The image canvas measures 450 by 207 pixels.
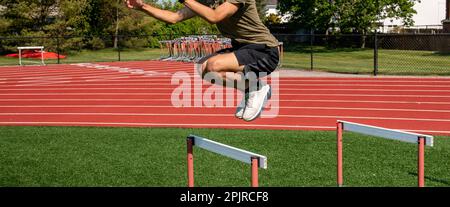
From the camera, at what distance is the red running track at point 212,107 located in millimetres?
11898

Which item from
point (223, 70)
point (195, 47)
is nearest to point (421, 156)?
point (223, 70)

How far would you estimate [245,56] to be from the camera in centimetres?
554

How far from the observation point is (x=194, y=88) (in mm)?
17734

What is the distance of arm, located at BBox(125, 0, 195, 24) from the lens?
4523mm

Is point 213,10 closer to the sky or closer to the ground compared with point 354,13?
closer to the ground

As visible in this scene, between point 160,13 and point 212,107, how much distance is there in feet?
29.8

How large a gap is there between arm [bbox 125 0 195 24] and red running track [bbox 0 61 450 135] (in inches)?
250

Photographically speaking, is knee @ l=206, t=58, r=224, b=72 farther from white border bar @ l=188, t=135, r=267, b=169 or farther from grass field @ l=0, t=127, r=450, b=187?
grass field @ l=0, t=127, r=450, b=187

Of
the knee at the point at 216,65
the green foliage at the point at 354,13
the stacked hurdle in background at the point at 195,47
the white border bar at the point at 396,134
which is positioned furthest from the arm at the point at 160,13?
the green foliage at the point at 354,13

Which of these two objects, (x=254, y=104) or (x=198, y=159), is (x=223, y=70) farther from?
(x=198, y=159)

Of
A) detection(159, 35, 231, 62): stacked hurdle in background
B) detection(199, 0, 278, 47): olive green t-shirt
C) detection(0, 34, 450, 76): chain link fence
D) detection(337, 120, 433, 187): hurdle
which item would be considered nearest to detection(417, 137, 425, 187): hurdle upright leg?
detection(337, 120, 433, 187): hurdle

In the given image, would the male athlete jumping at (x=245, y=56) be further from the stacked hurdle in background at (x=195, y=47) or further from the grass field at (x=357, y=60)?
the stacked hurdle in background at (x=195, y=47)

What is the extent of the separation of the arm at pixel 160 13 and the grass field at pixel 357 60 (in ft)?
56.3
